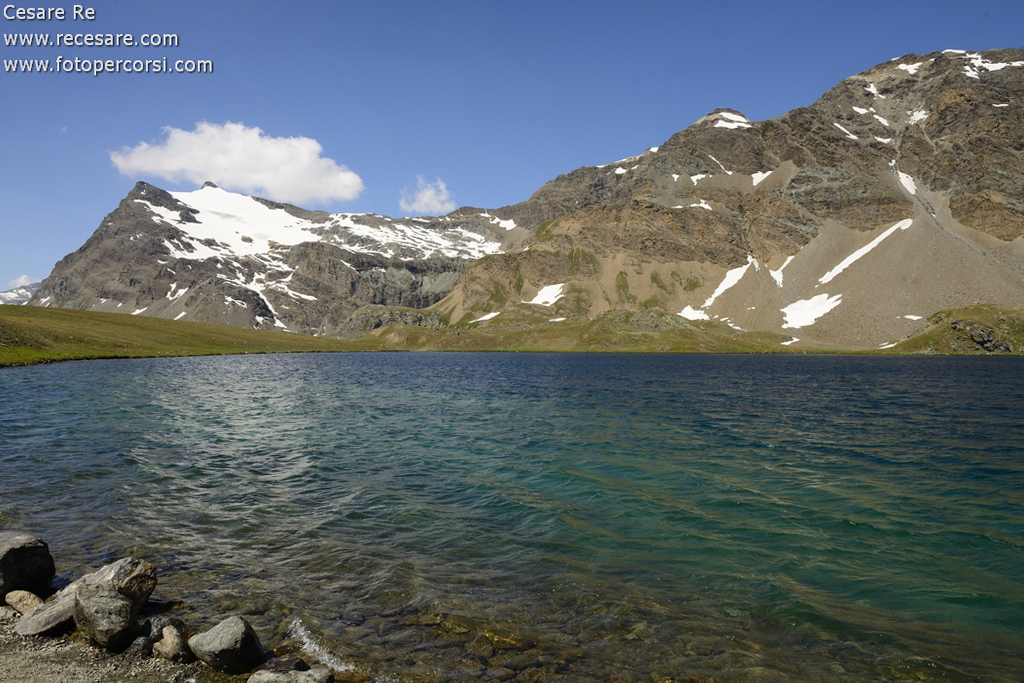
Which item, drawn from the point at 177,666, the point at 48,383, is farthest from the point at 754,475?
the point at 48,383

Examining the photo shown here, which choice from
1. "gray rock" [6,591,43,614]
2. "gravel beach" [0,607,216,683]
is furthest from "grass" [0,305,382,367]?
"gravel beach" [0,607,216,683]

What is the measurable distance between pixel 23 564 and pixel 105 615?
4.49 metres

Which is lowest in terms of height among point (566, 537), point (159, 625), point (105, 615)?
point (566, 537)

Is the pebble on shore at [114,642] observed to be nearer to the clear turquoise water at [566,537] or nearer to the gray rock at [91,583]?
the gray rock at [91,583]

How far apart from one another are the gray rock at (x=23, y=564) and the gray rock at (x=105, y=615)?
10.2 feet

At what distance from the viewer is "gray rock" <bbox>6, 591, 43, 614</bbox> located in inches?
500

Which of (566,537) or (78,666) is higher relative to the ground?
(78,666)

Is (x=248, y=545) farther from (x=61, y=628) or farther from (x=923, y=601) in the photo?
(x=923, y=601)

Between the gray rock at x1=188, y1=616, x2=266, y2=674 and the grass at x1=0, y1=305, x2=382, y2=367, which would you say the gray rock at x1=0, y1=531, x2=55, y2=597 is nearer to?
the gray rock at x1=188, y1=616, x2=266, y2=674

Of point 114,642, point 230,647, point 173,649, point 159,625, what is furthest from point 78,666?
point 230,647

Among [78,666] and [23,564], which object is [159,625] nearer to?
[78,666]

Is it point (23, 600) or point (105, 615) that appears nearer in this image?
point (105, 615)

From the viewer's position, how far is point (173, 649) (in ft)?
35.9

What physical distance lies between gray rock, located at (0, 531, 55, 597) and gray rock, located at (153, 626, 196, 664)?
5473 millimetres
